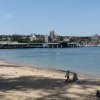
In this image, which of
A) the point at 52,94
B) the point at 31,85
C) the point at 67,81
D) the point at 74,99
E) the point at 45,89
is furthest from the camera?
the point at 67,81

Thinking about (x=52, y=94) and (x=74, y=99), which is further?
(x=52, y=94)

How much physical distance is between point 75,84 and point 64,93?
3.04 metres

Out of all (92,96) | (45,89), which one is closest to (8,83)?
(45,89)

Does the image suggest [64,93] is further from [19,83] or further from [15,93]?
[19,83]

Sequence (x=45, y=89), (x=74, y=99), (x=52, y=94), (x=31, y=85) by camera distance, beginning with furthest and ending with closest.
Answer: (x=31, y=85) < (x=45, y=89) < (x=52, y=94) < (x=74, y=99)

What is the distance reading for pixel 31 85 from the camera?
1744 cm

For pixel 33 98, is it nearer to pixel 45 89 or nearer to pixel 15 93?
pixel 15 93

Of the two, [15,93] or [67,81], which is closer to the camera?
[15,93]

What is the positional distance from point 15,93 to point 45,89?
182cm

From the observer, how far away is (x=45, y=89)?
15969 mm

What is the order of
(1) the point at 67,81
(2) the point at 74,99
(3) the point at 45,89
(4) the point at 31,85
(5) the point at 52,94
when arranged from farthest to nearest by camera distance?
1. (1) the point at 67,81
2. (4) the point at 31,85
3. (3) the point at 45,89
4. (5) the point at 52,94
5. (2) the point at 74,99

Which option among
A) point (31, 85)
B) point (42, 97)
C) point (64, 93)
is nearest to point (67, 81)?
point (31, 85)

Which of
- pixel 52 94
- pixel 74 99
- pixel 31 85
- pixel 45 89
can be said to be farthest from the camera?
pixel 31 85

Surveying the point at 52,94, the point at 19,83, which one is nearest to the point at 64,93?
the point at 52,94
